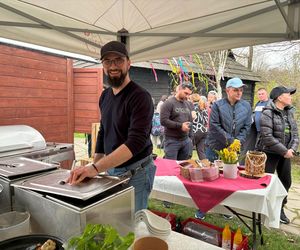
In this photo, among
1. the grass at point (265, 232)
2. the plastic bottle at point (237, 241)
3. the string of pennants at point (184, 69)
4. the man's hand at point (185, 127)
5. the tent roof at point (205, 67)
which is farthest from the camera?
the string of pennants at point (184, 69)

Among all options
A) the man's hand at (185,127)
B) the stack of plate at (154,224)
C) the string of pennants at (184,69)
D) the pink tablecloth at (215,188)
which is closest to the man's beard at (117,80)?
the stack of plate at (154,224)

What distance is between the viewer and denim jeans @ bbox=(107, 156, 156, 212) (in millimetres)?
1530

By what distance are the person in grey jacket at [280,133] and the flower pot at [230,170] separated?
1125 millimetres

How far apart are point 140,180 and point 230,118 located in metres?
1.82

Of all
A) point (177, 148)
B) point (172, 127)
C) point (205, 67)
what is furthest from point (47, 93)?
point (205, 67)

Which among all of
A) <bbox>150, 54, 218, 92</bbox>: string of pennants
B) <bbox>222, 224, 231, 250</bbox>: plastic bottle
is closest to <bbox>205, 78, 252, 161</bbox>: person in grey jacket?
<bbox>222, 224, 231, 250</bbox>: plastic bottle

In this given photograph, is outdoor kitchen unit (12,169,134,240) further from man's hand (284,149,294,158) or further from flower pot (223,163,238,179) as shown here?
man's hand (284,149,294,158)

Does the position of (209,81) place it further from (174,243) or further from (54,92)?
Result: (174,243)

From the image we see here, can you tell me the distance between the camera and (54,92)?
355 centimetres

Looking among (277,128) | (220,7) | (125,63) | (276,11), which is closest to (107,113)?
(125,63)

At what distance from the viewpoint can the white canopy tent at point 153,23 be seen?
1.73 m

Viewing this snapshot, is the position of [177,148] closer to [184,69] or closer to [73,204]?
[73,204]

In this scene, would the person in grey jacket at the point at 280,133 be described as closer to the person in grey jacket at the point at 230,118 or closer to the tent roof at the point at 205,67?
the person in grey jacket at the point at 230,118

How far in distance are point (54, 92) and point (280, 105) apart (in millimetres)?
2996
